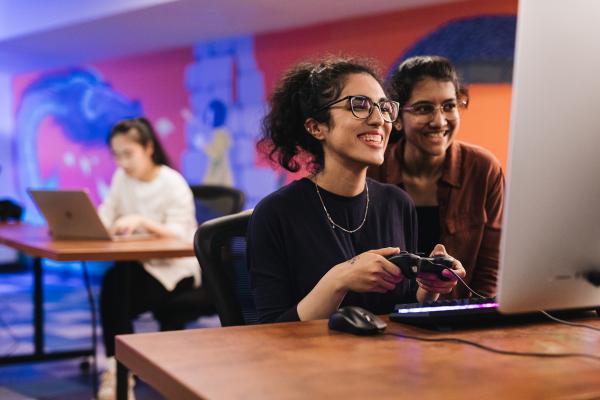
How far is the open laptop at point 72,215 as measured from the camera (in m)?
3.09

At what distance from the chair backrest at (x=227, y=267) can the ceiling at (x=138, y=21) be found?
9.43ft

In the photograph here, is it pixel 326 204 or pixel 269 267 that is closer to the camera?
pixel 269 267

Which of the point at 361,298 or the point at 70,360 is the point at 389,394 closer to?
the point at 361,298

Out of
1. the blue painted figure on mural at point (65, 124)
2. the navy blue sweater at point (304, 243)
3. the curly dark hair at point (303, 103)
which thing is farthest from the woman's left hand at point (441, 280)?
the blue painted figure on mural at point (65, 124)

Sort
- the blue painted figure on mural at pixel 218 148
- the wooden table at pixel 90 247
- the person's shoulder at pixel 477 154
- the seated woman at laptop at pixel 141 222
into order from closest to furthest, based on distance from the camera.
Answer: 1. the person's shoulder at pixel 477 154
2. the wooden table at pixel 90 247
3. the seated woman at laptop at pixel 141 222
4. the blue painted figure on mural at pixel 218 148

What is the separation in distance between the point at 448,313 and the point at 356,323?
0.56 feet

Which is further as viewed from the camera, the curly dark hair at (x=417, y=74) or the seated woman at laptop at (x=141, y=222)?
the seated woman at laptop at (x=141, y=222)

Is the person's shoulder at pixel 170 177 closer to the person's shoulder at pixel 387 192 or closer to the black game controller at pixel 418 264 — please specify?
the person's shoulder at pixel 387 192

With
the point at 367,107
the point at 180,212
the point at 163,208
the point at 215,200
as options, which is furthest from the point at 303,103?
the point at 215,200

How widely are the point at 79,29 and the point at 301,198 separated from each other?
4448mm

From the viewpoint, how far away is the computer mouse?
1260 mm

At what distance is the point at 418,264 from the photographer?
1.33 metres

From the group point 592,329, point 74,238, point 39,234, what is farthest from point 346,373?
point 39,234

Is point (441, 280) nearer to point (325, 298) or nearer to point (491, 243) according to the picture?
point (325, 298)
